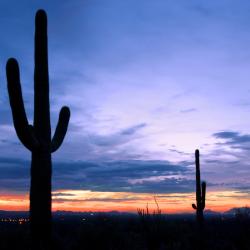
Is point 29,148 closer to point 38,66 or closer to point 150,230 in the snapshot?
point 38,66

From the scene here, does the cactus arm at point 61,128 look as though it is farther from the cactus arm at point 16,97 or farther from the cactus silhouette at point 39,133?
the cactus arm at point 16,97

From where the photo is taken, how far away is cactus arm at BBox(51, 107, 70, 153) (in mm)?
10816

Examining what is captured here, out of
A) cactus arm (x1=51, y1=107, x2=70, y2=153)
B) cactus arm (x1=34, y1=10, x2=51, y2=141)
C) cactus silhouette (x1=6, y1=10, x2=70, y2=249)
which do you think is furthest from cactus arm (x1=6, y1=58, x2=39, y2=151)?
cactus arm (x1=51, y1=107, x2=70, y2=153)

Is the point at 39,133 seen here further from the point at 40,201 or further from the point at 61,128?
the point at 40,201

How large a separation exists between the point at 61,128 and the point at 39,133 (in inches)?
41.7

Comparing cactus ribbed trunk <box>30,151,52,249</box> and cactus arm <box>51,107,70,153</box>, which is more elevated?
cactus arm <box>51,107,70,153</box>

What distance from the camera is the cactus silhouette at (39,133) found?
29.2ft

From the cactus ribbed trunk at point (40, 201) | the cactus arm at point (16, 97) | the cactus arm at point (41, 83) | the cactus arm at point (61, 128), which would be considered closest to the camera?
the cactus arm at point (16, 97)

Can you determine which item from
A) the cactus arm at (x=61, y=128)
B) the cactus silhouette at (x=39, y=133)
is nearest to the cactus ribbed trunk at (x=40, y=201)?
the cactus silhouette at (x=39, y=133)

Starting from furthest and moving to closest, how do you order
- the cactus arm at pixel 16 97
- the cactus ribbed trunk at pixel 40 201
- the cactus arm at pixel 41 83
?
the cactus arm at pixel 41 83 < the cactus ribbed trunk at pixel 40 201 < the cactus arm at pixel 16 97

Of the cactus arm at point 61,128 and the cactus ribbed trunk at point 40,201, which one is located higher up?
the cactus arm at point 61,128

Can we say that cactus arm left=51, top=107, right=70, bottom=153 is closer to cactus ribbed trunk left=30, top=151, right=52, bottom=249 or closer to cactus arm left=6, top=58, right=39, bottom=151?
cactus ribbed trunk left=30, top=151, right=52, bottom=249

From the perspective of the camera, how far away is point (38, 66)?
10555 mm

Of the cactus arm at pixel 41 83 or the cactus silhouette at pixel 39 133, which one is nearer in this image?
the cactus silhouette at pixel 39 133
